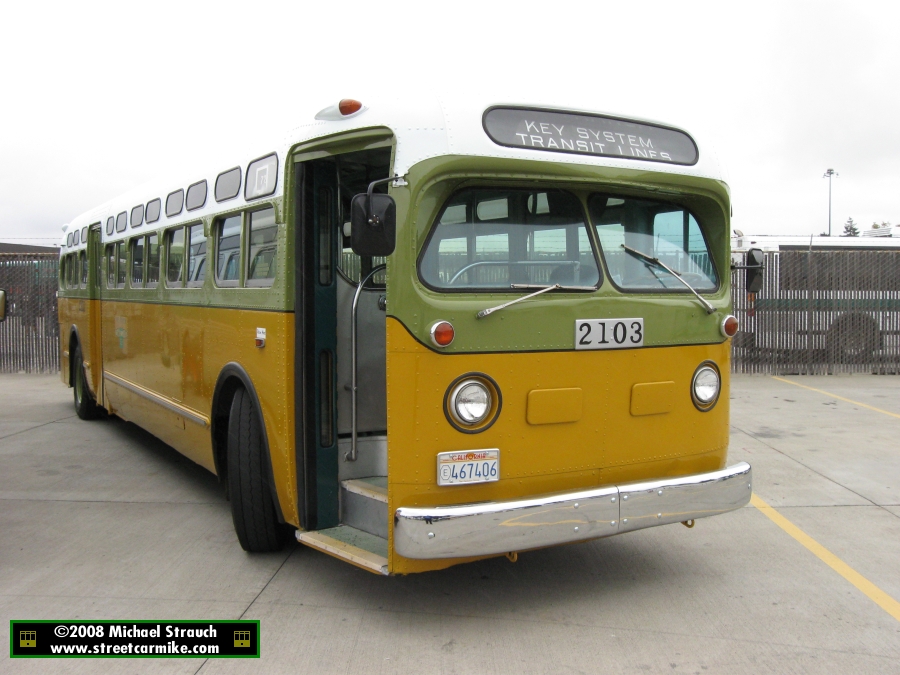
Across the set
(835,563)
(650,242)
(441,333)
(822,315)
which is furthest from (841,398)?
(441,333)

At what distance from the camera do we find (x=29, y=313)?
16516 millimetres

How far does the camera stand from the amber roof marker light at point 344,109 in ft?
14.0

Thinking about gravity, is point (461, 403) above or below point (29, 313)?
below

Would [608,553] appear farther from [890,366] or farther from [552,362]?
[890,366]

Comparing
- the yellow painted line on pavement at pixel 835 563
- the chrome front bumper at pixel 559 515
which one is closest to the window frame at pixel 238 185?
the chrome front bumper at pixel 559 515

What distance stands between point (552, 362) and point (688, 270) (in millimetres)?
1216

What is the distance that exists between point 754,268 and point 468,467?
8.80ft

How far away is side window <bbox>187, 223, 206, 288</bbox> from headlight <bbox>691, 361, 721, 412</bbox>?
3604mm

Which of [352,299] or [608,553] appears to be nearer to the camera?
[352,299]

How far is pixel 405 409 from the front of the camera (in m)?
4.00

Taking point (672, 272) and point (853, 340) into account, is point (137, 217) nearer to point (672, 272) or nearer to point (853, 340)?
point (672, 272)

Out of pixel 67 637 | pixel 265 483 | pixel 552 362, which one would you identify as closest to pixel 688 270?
pixel 552 362

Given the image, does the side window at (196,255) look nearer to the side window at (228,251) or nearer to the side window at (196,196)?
the side window at (196,196)

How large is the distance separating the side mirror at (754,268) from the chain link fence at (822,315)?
10311 mm
